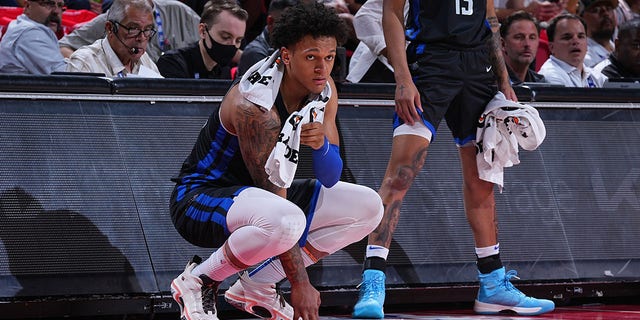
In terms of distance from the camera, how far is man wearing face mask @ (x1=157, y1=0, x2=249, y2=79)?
6426 mm

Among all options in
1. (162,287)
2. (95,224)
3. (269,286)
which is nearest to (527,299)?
(269,286)

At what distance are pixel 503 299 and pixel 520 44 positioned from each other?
9.61ft

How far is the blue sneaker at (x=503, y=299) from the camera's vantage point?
462 cm

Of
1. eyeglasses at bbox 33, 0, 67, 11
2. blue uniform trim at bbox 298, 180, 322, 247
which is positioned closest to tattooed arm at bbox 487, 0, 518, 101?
blue uniform trim at bbox 298, 180, 322, 247

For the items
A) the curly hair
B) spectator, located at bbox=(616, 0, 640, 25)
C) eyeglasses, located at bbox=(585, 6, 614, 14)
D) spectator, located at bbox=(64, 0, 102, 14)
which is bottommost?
spectator, located at bbox=(616, 0, 640, 25)

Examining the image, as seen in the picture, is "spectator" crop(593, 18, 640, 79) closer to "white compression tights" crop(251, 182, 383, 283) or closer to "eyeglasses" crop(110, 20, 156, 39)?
"eyeglasses" crop(110, 20, 156, 39)

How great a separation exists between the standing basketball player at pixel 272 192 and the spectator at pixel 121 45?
65.1 inches

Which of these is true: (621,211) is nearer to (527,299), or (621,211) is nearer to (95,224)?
(527,299)

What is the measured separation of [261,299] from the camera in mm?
4082

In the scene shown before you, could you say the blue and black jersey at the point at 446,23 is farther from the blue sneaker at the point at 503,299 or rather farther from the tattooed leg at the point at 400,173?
the blue sneaker at the point at 503,299

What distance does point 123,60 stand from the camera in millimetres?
5633

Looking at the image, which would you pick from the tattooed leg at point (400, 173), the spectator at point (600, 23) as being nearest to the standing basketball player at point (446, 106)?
the tattooed leg at point (400, 173)

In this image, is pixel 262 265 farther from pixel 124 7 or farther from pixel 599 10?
pixel 599 10

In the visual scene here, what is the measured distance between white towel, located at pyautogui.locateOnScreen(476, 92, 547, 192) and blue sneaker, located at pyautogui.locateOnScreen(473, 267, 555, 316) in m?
0.47
